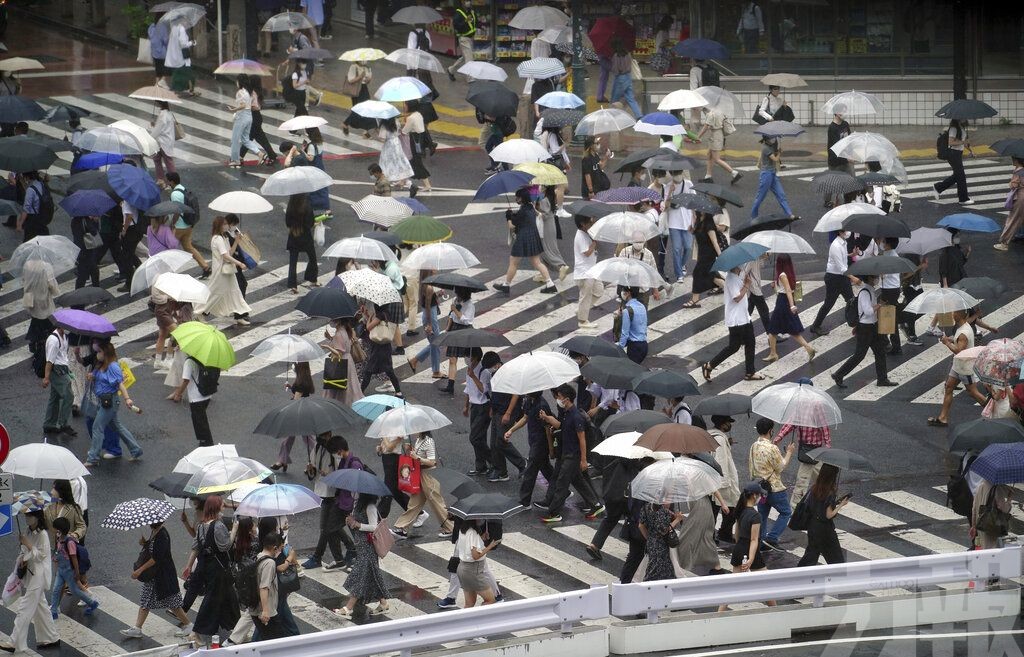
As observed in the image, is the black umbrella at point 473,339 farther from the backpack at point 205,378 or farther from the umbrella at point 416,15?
the umbrella at point 416,15

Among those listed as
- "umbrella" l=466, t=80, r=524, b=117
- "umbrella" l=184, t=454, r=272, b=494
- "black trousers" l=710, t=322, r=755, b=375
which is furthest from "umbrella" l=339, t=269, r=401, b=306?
"umbrella" l=466, t=80, r=524, b=117

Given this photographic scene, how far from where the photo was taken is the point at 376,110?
26.9 meters

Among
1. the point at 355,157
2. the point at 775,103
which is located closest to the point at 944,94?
the point at 775,103

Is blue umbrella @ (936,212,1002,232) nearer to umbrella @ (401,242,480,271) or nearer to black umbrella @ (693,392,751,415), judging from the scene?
umbrella @ (401,242,480,271)

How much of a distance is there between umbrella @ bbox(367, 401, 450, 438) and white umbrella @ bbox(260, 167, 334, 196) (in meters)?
7.13

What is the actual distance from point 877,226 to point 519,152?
6.27m

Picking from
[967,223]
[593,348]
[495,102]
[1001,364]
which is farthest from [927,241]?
[495,102]

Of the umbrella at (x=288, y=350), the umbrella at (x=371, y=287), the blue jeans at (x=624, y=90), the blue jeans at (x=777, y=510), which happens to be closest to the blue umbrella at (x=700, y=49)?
the blue jeans at (x=624, y=90)

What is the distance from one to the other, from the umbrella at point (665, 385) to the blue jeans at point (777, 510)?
52.8 inches

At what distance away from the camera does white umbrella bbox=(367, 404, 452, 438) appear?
16328 mm

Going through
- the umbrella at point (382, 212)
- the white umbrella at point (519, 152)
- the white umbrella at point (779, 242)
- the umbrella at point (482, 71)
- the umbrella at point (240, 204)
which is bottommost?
the white umbrella at point (779, 242)

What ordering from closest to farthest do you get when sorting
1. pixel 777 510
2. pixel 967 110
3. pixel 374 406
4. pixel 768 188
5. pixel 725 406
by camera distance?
pixel 725 406 < pixel 777 510 < pixel 374 406 < pixel 768 188 < pixel 967 110

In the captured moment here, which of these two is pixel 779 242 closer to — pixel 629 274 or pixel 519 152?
pixel 629 274

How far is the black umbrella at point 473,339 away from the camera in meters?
18.2
